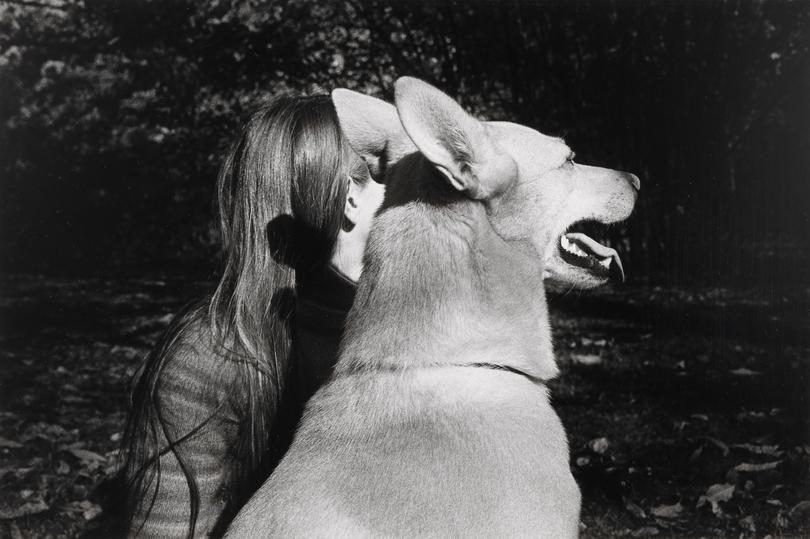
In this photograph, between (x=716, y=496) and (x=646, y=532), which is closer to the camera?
(x=646, y=532)

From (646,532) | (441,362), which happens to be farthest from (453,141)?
(646,532)

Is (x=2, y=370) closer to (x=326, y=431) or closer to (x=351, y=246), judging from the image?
(x=351, y=246)

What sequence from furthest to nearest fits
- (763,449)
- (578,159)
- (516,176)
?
(578,159) < (763,449) < (516,176)

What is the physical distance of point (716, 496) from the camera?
4809 millimetres

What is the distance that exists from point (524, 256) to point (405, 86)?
2.70 ft

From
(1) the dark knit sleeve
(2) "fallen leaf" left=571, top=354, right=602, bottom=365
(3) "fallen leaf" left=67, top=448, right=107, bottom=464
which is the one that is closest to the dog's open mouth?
(1) the dark knit sleeve

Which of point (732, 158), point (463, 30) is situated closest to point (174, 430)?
point (732, 158)

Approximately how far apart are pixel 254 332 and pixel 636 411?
3.77 metres

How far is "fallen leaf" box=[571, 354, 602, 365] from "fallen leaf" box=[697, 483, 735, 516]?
2.64 meters

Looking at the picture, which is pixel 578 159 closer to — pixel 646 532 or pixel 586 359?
pixel 586 359

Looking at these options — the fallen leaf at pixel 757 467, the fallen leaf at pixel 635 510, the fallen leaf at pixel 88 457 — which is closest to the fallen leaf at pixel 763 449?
the fallen leaf at pixel 757 467

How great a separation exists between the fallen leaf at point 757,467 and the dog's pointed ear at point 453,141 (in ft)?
10.3

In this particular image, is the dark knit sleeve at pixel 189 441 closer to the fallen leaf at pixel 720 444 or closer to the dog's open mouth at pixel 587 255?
the dog's open mouth at pixel 587 255

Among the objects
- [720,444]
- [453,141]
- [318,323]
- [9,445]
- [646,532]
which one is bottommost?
[9,445]
